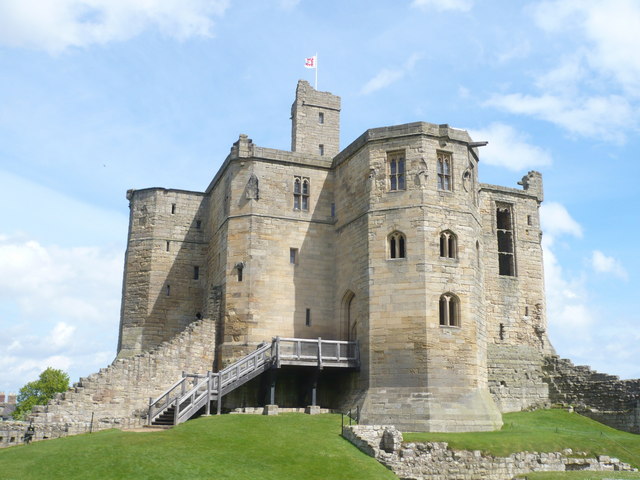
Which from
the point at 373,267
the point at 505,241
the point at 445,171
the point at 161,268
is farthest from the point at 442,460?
the point at 161,268

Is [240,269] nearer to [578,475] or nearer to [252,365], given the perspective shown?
[252,365]

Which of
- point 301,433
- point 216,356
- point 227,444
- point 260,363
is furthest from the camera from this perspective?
point 216,356

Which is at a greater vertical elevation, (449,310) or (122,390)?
(449,310)

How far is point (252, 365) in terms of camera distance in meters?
30.4

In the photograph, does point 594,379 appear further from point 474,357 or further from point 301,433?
point 301,433

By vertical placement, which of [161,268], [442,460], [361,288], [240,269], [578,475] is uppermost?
[161,268]

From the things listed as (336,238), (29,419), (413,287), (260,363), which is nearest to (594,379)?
(413,287)

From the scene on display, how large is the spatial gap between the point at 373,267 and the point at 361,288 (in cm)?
115

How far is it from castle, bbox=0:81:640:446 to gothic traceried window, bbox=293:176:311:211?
0.07m

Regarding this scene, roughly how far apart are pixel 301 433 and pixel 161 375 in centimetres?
895

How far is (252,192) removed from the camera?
35.0 metres

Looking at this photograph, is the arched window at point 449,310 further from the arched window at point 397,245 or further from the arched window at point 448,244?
the arched window at point 397,245

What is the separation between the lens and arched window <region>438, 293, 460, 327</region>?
29.7 meters

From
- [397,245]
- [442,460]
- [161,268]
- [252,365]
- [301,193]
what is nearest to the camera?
Answer: [442,460]
